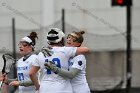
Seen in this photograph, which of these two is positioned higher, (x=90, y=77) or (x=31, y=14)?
(x=31, y=14)

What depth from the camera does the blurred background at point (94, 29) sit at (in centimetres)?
1744

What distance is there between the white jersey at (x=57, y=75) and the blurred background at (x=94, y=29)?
28.1 feet

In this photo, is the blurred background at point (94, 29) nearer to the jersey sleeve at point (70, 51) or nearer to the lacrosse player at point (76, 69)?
the lacrosse player at point (76, 69)

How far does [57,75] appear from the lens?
827 centimetres

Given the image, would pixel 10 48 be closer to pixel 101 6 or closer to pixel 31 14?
pixel 31 14

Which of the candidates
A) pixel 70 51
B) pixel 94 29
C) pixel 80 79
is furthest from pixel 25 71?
pixel 94 29

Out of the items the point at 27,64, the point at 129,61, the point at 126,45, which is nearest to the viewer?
the point at 27,64

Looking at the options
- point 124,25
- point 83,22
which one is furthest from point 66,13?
point 124,25

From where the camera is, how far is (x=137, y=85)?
18.3 metres

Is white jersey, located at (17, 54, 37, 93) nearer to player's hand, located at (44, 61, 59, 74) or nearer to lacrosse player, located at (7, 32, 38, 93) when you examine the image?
lacrosse player, located at (7, 32, 38, 93)

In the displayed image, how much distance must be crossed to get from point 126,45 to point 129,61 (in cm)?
127

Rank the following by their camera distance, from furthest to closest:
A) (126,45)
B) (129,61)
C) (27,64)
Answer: (126,45) < (129,61) < (27,64)

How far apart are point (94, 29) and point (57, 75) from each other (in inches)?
419

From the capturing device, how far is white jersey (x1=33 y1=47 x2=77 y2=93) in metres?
8.26
